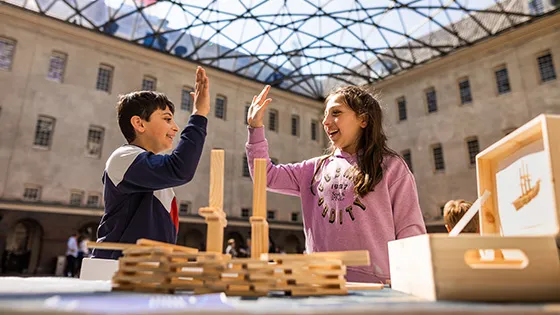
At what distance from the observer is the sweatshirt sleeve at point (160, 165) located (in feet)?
7.25

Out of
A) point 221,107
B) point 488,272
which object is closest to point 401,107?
point 221,107

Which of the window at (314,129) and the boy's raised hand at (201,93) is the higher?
the window at (314,129)

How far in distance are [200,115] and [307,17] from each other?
25.6 m

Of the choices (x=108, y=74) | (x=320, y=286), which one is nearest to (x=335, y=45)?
(x=108, y=74)

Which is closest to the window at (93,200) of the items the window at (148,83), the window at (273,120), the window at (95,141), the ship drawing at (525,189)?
the window at (95,141)

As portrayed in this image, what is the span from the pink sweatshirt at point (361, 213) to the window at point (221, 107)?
2566cm

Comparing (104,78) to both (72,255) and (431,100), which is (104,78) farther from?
(431,100)

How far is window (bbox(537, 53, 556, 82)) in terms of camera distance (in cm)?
2206

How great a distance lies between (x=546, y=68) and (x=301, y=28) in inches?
647

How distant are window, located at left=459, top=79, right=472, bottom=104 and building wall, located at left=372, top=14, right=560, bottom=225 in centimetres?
35

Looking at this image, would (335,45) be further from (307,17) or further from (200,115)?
(200,115)

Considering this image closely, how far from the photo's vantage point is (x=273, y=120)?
3097 cm

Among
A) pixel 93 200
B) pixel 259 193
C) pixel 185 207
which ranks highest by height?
pixel 185 207

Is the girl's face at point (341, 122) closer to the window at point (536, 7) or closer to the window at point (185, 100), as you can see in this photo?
the window at point (185, 100)
